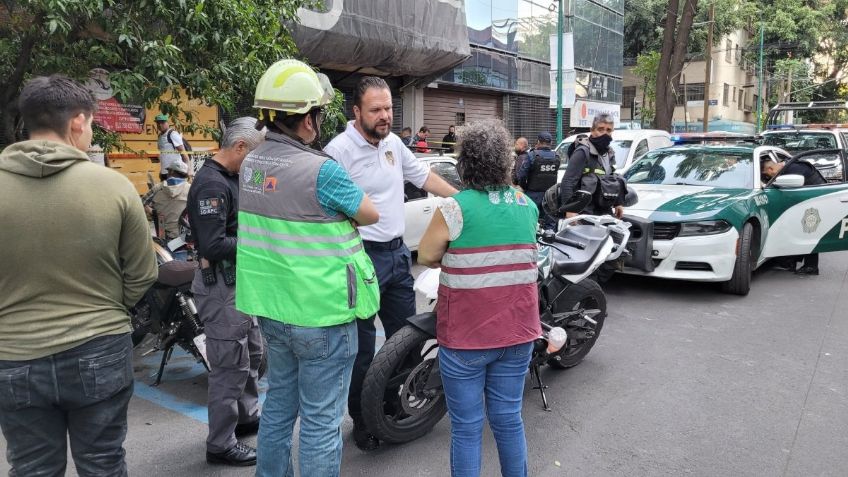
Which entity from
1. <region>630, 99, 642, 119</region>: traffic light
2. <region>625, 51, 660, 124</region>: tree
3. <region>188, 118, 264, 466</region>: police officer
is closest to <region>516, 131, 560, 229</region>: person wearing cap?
<region>188, 118, 264, 466</region>: police officer

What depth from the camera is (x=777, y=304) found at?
635cm

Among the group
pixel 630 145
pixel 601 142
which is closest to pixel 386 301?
pixel 601 142

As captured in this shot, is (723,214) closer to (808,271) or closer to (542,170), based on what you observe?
(808,271)

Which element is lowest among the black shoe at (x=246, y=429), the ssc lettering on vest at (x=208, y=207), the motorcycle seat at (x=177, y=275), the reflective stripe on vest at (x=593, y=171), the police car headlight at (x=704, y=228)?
the black shoe at (x=246, y=429)

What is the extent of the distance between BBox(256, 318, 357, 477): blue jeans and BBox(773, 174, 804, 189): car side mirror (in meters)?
6.08

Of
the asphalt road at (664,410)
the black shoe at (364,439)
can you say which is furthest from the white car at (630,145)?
the black shoe at (364,439)

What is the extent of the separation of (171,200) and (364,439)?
3199 millimetres

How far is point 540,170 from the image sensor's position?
9.20 meters

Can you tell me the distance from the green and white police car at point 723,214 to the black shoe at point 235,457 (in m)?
4.38

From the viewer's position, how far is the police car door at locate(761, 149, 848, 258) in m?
7.13

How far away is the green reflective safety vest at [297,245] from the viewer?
229cm

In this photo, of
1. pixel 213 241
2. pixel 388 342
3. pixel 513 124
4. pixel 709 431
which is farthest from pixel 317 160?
pixel 513 124

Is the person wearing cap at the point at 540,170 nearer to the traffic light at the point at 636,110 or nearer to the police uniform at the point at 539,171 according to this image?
the police uniform at the point at 539,171

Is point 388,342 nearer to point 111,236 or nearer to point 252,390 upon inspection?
point 252,390
